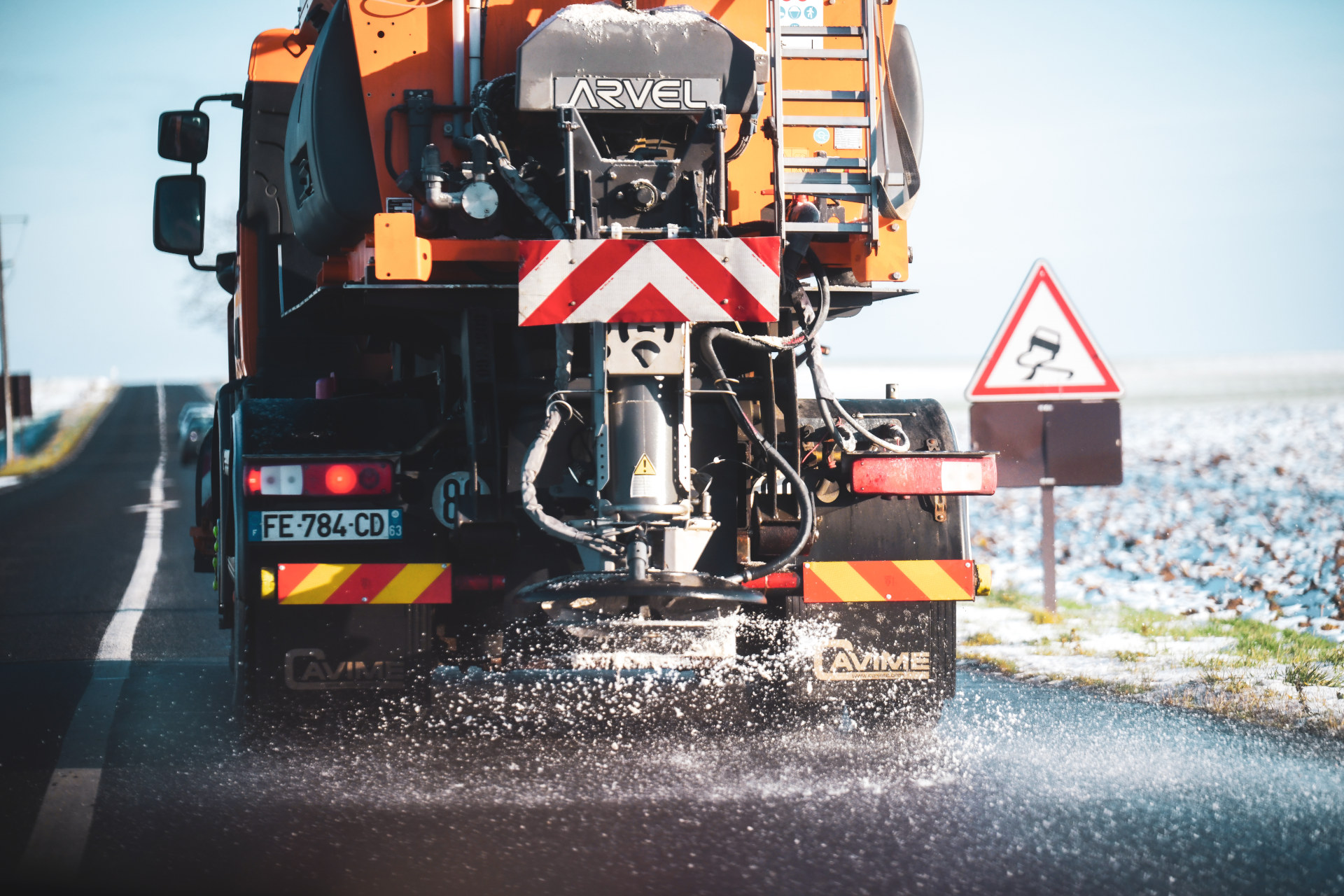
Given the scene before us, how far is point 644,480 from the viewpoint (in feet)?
14.0

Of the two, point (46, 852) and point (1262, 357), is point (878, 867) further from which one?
point (1262, 357)

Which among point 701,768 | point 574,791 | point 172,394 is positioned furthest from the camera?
point 172,394

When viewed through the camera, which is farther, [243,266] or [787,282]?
[243,266]

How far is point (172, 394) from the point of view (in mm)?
67438

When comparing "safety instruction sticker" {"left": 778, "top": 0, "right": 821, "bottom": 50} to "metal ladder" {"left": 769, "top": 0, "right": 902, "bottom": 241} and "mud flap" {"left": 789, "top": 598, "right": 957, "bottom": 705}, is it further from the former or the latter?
"mud flap" {"left": 789, "top": 598, "right": 957, "bottom": 705}

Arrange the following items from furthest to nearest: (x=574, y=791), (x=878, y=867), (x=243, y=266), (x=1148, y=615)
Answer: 1. (x=1148, y=615)
2. (x=243, y=266)
3. (x=574, y=791)
4. (x=878, y=867)

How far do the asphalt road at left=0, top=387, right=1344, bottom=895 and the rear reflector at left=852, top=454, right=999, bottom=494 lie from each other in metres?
0.86

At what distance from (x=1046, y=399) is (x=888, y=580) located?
2774 millimetres

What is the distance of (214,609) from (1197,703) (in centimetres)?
616

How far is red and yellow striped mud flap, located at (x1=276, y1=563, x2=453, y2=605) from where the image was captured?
188 inches

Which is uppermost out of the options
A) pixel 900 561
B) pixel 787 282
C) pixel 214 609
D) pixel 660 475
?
pixel 787 282

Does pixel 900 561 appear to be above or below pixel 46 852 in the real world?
above

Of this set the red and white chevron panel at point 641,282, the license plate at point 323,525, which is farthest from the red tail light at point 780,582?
the license plate at point 323,525

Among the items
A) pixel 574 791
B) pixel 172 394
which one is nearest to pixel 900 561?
pixel 574 791
